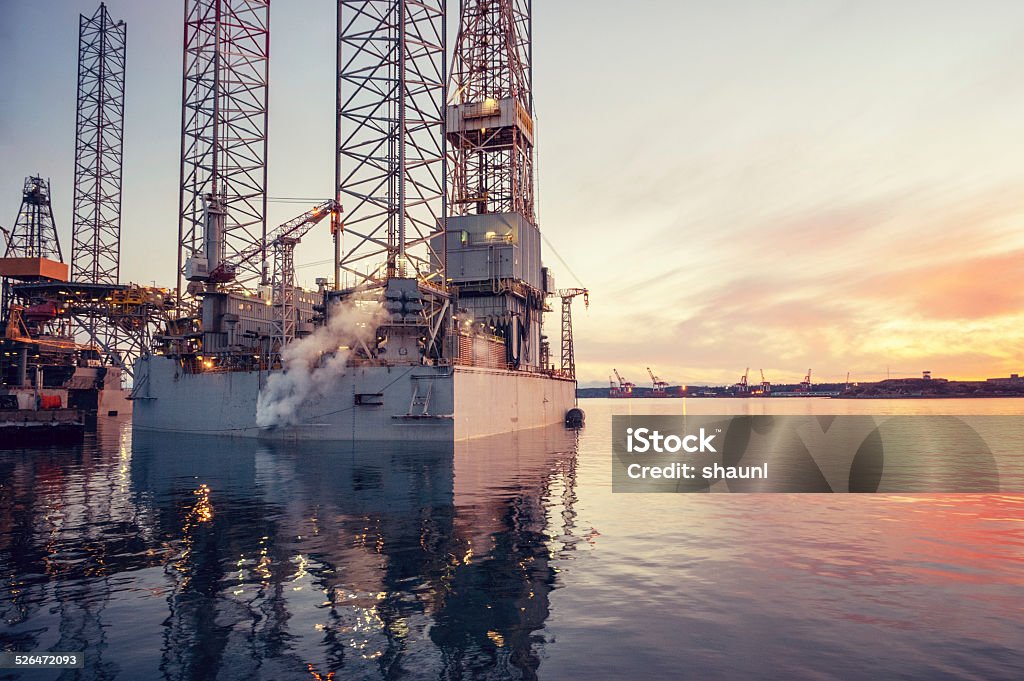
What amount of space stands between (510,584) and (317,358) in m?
42.0

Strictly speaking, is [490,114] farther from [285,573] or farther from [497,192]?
[285,573]

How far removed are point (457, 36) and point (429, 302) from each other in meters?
42.4

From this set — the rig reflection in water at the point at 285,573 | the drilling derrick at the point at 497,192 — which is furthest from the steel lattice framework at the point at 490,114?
the rig reflection in water at the point at 285,573

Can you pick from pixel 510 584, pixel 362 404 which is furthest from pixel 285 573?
pixel 362 404

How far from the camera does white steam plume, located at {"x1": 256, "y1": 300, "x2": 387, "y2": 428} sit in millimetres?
51938

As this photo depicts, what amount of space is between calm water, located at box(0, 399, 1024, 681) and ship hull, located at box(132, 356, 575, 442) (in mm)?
21695

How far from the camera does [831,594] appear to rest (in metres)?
13.5

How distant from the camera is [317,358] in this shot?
2073 inches

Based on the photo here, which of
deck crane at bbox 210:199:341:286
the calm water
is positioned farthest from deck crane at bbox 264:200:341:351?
the calm water

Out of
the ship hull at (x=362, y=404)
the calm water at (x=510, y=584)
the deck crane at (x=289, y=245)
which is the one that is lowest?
the calm water at (x=510, y=584)

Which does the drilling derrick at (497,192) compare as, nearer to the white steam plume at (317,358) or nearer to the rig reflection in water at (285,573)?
the white steam plume at (317,358)

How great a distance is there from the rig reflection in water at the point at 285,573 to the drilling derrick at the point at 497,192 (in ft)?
135

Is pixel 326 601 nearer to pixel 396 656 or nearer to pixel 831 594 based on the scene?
pixel 396 656

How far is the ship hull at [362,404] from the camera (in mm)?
49344
